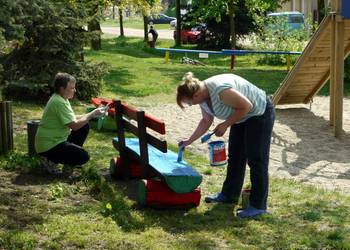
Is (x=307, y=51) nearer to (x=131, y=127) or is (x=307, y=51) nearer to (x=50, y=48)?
(x=50, y=48)

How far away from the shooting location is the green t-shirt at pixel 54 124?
6383 millimetres

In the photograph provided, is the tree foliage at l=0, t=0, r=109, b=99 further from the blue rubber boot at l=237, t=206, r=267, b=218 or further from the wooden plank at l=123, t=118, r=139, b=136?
the blue rubber boot at l=237, t=206, r=267, b=218

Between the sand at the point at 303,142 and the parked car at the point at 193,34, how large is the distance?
64.7ft

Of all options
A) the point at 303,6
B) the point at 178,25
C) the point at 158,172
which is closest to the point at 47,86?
the point at 158,172

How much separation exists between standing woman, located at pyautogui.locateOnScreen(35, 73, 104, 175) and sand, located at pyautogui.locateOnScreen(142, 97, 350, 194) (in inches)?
104

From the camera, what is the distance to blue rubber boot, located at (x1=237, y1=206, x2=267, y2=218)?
18.1 ft

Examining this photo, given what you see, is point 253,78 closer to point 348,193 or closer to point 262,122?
point 348,193

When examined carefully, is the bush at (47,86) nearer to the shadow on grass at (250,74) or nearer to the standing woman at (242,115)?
the shadow on grass at (250,74)

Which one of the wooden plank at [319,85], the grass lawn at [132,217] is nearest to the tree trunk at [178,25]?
the wooden plank at [319,85]

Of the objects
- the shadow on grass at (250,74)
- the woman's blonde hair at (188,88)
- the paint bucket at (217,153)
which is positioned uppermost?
the woman's blonde hair at (188,88)

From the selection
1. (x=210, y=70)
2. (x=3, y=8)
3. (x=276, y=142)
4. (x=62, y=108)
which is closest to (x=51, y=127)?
(x=62, y=108)

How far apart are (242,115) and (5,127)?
137 inches

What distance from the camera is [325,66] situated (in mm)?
12484

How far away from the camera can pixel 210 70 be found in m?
20.4
